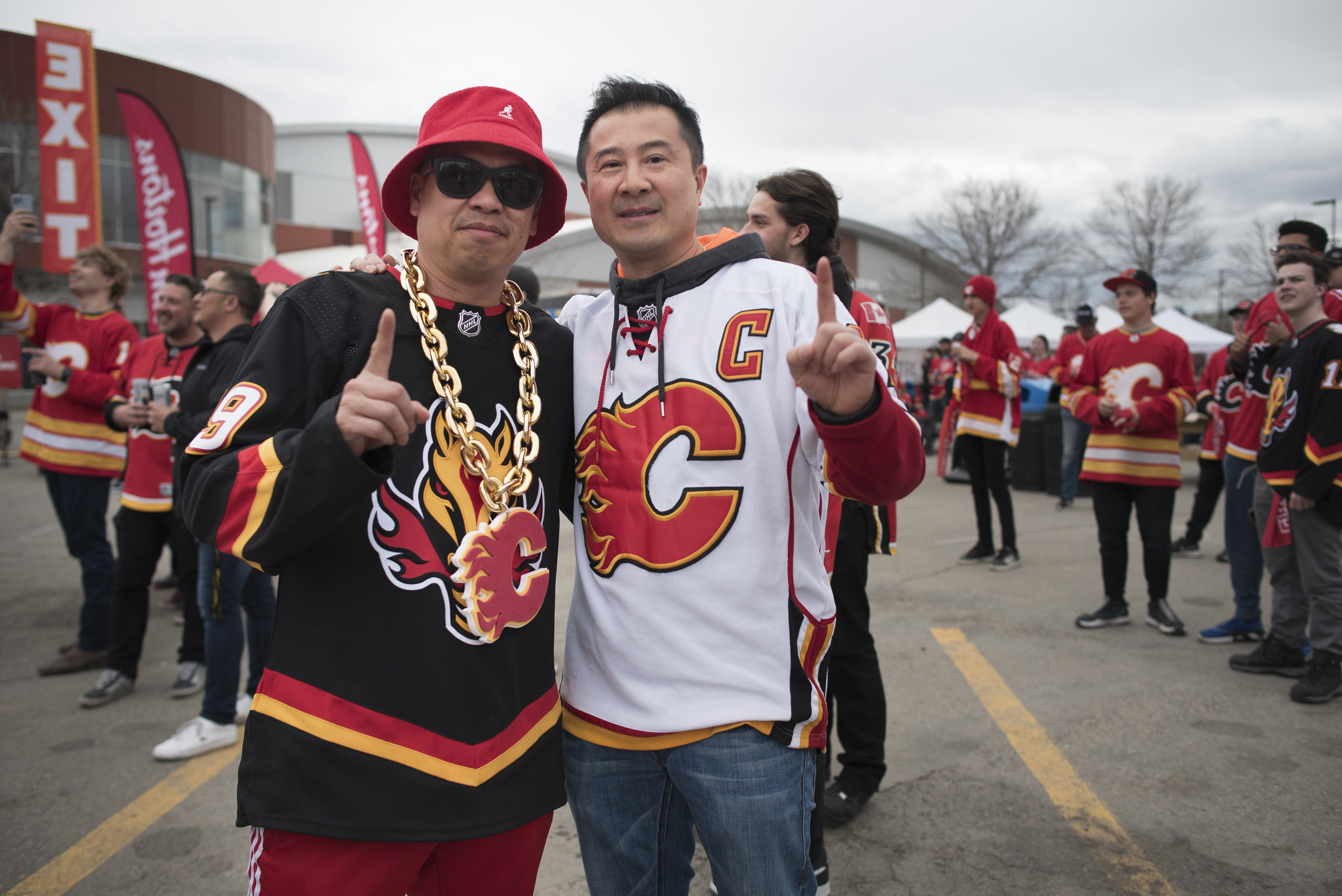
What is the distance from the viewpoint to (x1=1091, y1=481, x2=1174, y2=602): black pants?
4918mm

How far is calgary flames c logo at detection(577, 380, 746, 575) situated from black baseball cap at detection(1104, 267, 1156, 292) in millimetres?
4410

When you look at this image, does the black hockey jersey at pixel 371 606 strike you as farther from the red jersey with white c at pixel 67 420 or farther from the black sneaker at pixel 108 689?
the red jersey with white c at pixel 67 420

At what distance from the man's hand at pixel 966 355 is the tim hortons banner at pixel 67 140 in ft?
28.7

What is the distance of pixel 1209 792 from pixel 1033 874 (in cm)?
99

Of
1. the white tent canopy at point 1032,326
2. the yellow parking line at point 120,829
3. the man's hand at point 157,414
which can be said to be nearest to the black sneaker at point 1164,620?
the yellow parking line at point 120,829

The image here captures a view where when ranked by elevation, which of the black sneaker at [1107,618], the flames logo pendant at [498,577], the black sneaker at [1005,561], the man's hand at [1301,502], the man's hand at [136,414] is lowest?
the black sneaker at [1107,618]

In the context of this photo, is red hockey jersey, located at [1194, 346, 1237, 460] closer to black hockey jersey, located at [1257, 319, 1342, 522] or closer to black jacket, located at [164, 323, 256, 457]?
black hockey jersey, located at [1257, 319, 1342, 522]

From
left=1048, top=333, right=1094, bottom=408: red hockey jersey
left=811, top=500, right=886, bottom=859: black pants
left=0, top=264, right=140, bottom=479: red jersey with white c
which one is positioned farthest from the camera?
left=1048, top=333, right=1094, bottom=408: red hockey jersey

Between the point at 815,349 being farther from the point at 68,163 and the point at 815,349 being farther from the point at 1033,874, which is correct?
the point at 68,163

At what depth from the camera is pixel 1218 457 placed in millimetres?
6457

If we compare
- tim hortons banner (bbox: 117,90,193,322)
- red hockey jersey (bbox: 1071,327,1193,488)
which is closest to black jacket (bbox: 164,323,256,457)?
red hockey jersey (bbox: 1071,327,1193,488)

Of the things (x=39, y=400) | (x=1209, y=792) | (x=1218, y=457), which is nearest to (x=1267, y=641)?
(x=1209, y=792)

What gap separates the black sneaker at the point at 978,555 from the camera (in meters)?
6.64

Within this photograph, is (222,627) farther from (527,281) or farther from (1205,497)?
(1205,497)
